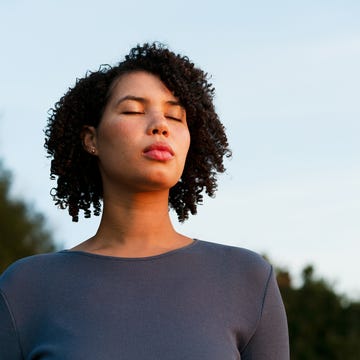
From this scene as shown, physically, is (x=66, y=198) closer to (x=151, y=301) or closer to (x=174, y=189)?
(x=174, y=189)

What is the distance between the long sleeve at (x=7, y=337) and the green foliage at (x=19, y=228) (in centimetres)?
2478

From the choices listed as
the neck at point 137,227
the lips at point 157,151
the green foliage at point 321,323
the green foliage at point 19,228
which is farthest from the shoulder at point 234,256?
the green foliage at point 19,228

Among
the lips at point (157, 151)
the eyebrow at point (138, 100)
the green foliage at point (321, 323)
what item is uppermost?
the eyebrow at point (138, 100)

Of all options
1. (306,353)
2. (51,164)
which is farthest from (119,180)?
(306,353)

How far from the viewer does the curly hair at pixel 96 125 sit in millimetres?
4367

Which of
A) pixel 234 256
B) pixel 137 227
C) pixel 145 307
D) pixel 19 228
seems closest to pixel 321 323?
pixel 19 228

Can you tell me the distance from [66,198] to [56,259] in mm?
425

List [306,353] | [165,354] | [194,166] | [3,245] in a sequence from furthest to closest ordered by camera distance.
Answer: [3,245] → [306,353] → [194,166] → [165,354]

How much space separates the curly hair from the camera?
437 centimetres

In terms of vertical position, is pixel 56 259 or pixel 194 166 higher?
pixel 194 166

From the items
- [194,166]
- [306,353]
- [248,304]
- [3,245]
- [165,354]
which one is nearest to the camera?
[165,354]

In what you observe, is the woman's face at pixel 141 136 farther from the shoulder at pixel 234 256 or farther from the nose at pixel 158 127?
the shoulder at pixel 234 256

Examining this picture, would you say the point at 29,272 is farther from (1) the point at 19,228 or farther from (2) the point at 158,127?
(1) the point at 19,228

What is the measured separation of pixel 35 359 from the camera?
3.99m
